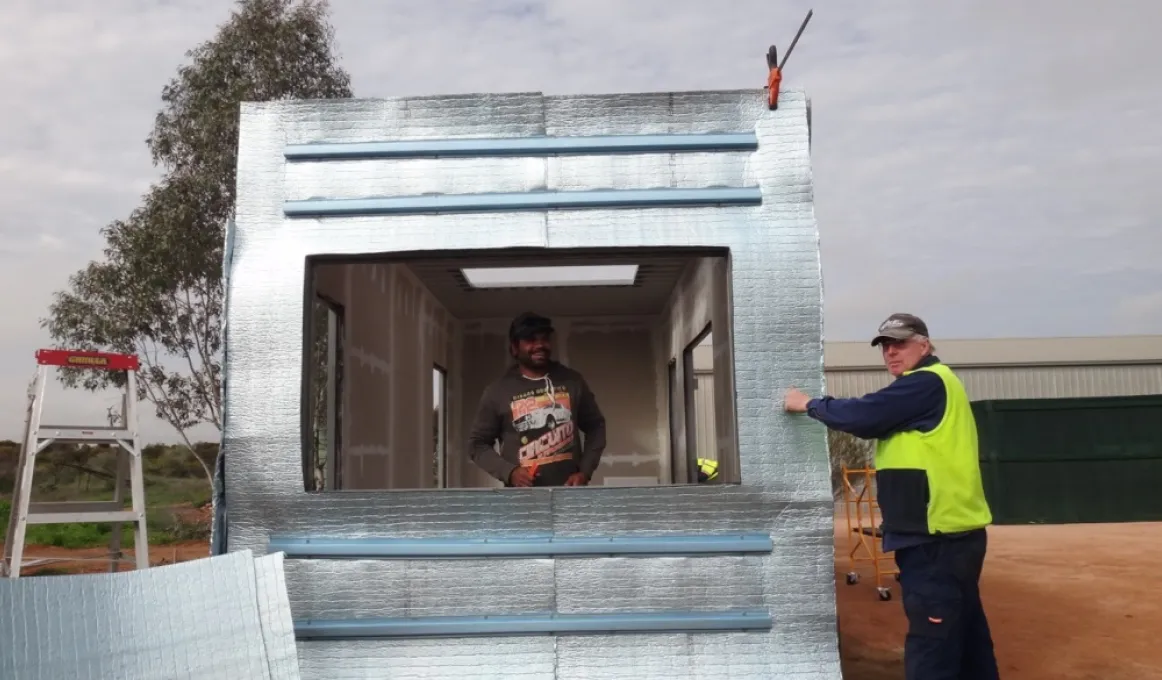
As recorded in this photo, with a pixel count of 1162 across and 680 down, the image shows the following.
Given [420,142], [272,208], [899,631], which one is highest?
[420,142]

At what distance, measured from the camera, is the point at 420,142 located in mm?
3242

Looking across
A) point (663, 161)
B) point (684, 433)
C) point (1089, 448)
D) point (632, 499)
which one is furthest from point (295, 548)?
point (1089, 448)

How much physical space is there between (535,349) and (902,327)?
1749 millimetres

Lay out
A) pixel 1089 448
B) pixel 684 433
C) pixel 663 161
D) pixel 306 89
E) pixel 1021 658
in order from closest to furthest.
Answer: pixel 663 161, pixel 1021 658, pixel 684 433, pixel 306 89, pixel 1089 448

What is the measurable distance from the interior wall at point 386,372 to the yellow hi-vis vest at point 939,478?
8.24ft

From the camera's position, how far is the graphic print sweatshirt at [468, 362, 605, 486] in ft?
13.9

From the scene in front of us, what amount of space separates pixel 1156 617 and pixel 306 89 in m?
11.3

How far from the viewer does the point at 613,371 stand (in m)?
8.80

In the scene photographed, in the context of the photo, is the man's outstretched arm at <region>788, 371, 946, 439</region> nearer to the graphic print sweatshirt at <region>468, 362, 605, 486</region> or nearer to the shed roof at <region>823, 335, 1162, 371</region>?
the graphic print sweatshirt at <region>468, 362, 605, 486</region>

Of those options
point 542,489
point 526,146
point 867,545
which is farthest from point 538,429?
point 867,545

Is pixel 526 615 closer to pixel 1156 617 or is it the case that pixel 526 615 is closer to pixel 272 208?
pixel 272 208

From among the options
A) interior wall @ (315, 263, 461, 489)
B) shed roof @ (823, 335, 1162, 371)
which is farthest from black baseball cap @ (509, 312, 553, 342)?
shed roof @ (823, 335, 1162, 371)

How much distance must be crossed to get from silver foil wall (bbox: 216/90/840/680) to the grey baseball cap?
1.01 feet

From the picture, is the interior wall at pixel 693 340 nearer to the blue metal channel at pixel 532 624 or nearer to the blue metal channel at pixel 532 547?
the blue metal channel at pixel 532 547
